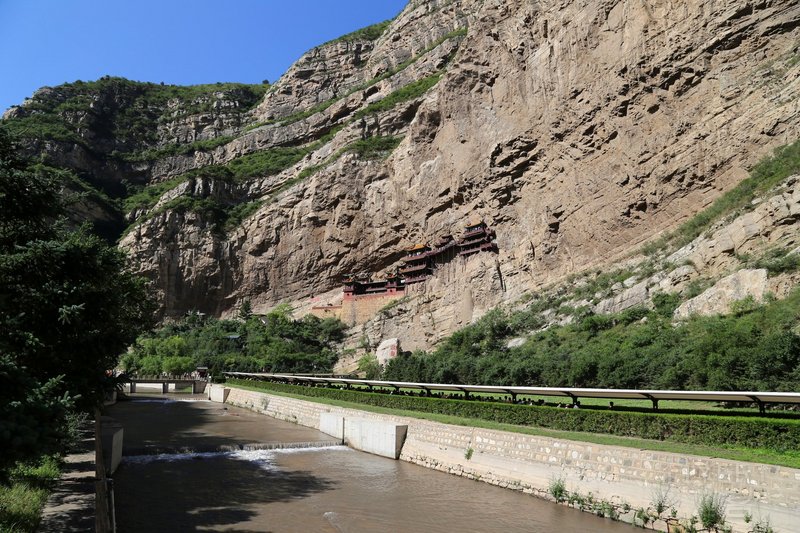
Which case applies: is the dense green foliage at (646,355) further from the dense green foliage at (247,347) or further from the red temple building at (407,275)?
the dense green foliage at (247,347)

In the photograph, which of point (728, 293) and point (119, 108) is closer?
point (728, 293)

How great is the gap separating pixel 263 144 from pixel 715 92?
254 feet

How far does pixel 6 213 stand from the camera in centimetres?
966

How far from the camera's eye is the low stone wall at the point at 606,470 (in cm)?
910

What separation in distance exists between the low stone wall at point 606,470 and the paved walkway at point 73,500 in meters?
9.80

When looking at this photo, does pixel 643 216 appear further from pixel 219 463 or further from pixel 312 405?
pixel 219 463

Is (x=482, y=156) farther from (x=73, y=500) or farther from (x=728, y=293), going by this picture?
(x=73, y=500)

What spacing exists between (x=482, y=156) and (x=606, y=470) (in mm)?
41820

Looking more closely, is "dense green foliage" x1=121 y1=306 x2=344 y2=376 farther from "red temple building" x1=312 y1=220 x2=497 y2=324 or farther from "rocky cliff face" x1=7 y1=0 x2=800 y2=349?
"rocky cliff face" x1=7 y1=0 x2=800 y2=349

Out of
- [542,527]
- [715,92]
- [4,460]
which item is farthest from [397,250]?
[4,460]

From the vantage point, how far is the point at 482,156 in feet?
166

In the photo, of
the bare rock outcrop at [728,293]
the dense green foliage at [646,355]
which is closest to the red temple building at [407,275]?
the dense green foliage at [646,355]

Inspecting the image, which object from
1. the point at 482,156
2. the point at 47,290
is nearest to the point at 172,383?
the point at 482,156

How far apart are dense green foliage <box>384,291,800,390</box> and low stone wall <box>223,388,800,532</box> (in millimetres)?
7606
